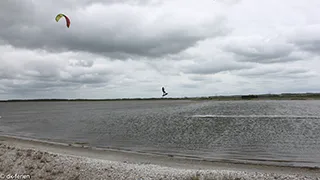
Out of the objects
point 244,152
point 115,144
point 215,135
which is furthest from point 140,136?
point 244,152

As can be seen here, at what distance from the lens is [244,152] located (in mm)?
20969

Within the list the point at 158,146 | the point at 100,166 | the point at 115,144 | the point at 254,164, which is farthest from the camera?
the point at 115,144

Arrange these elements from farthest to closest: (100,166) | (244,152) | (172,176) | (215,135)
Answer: (215,135)
(244,152)
(100,166)
(172,176)

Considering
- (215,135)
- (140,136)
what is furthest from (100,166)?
(215,135)

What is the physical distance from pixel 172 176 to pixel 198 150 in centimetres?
1005

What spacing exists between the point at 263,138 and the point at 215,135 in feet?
17.7

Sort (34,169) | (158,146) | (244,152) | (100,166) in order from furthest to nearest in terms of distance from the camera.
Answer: (158,146)
(244,152)
(100,166)
(34,169)

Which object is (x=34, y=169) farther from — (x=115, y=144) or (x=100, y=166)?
(x=115, y=144)

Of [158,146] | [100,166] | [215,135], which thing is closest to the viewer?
[100,166]

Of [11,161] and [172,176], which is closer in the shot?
[172,176]

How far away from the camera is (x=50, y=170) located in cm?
1325

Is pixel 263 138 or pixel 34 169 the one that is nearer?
pixel 34 169

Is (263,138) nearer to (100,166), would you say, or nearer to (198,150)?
(198,150)

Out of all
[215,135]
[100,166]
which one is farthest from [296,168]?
[215,135]
